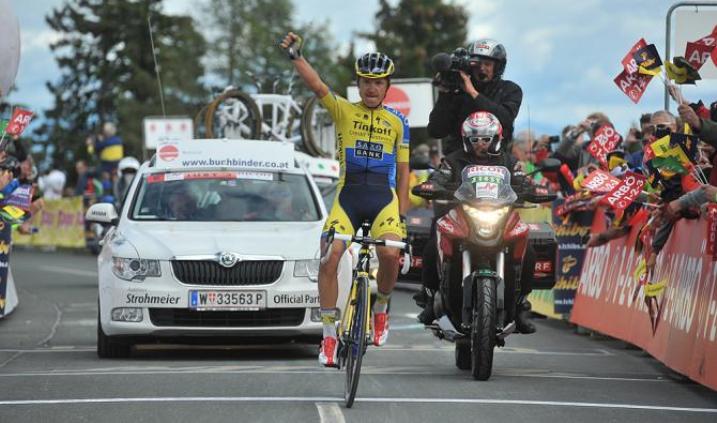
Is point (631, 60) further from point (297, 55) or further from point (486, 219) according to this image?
point (297, 55)

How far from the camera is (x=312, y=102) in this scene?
83.1 ft

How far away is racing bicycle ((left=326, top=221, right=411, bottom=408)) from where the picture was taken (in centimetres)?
1014

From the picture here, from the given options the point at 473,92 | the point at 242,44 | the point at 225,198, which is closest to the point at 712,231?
the point at 473,92

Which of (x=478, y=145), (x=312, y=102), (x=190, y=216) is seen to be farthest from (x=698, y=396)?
(x=312, y=102)

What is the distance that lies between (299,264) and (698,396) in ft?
12.2

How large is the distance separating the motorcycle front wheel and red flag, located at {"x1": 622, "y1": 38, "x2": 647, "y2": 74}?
8.55 feet

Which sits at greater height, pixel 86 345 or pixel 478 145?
pixel 478 145

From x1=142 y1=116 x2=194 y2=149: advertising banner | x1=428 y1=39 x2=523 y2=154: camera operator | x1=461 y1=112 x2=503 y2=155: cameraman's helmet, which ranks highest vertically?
x1=428 y1=39 x2=523 y2=154: camera operator

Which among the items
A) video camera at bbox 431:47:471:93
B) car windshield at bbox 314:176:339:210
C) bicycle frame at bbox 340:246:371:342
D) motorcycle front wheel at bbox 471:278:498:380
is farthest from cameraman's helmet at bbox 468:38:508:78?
car windshield at bbox 314:176:339:210

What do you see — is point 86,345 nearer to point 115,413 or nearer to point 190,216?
point 190,216

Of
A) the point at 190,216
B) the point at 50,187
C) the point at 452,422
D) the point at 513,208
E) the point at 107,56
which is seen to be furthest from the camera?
the point at 107,56

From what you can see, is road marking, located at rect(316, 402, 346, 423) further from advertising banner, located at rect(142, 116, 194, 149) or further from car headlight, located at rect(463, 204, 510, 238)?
advertising banner, located at rect(142, 116, 194, 149)

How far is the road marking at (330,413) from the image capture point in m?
9.45

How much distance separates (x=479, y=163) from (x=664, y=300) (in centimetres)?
237
